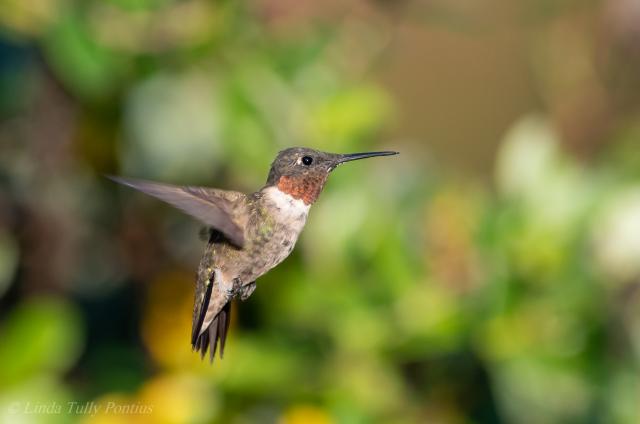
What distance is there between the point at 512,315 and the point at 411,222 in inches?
9.2

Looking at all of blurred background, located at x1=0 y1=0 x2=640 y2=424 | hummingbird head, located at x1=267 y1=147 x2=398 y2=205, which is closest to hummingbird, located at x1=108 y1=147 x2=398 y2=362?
hummingbird head, located at x1=267 y1=147 x2=398 y2=205

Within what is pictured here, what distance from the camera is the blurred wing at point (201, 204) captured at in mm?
790

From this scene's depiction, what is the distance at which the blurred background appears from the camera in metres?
1.48

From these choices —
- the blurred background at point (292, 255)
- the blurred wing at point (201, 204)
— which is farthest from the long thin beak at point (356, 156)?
the blurred background at point (292, 255)

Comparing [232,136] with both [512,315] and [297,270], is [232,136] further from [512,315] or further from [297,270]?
[512,315]

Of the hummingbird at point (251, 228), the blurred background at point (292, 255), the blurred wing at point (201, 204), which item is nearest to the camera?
the blurred wing at point (201, 204)

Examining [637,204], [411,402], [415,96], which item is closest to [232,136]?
[411,402]

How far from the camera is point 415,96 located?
347 centimetres

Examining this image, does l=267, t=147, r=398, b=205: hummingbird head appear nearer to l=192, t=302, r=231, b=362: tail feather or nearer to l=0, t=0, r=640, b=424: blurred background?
l=192, t=302, r=231, b=362: tail feather

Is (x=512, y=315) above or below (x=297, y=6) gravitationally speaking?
below

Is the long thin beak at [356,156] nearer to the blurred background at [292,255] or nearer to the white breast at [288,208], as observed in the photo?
the white breast at [288,208]

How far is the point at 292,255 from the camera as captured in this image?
5.06ft

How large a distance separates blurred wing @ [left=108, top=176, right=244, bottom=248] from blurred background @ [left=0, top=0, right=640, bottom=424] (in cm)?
56

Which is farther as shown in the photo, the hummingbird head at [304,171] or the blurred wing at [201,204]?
the hummingbird head at [304,171]
